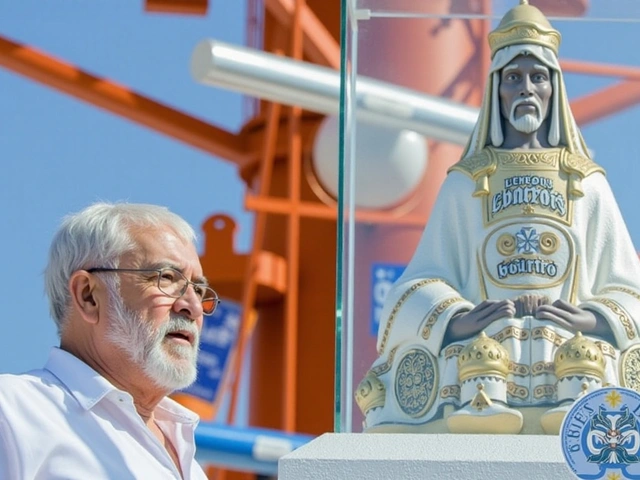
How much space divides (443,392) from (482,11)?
1.46m

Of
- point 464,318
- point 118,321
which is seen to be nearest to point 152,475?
point 118,321

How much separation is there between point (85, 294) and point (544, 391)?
188cm

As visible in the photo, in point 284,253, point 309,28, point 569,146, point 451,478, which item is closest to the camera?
point 451,478

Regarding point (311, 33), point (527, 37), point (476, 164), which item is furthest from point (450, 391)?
point (311, 33)

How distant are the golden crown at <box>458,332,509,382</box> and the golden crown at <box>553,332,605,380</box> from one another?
0.56 feet

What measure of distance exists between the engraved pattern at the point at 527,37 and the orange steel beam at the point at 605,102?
0.24m

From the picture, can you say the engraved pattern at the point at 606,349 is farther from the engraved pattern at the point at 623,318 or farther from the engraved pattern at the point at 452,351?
the engraved pattern at the point at 452,351

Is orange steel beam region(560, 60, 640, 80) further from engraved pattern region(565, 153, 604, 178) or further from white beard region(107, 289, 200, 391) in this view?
white beard region(107, 289, 200, 391)

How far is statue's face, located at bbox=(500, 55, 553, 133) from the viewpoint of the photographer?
5.13m

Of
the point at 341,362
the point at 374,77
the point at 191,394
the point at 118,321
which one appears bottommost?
the point at 118,321

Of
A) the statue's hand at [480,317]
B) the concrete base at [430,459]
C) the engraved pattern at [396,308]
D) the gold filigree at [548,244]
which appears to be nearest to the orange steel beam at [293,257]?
the engraved pattern at [396,308]

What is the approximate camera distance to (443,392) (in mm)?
4727

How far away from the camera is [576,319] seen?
4.75m

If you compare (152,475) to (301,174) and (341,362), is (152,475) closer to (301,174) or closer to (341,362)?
(341,362)
